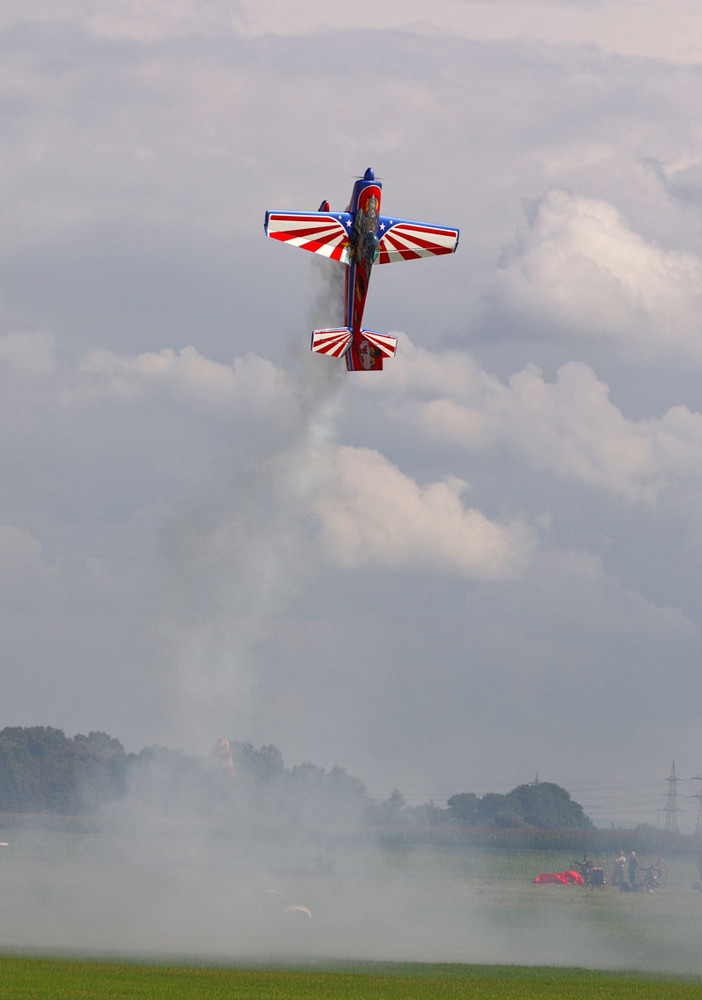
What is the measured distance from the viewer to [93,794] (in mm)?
97500

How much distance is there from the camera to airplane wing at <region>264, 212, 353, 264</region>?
4231 cm

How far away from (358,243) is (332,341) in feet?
12.2

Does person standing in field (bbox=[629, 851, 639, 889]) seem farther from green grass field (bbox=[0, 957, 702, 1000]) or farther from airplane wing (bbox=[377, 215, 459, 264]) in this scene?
airplane wing (bbox=[377, 215, 459, 264])

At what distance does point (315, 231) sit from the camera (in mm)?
43000

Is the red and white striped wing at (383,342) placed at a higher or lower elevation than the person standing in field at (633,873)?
higher

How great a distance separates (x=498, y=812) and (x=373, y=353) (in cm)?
12606

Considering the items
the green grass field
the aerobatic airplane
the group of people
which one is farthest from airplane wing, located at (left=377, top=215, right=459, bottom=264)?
the group of people

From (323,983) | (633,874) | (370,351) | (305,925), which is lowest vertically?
(323,983)

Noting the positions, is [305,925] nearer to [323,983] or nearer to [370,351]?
[323,983]

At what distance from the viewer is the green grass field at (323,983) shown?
3297 centimetres

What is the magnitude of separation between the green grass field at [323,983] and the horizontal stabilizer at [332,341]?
20.5 meters

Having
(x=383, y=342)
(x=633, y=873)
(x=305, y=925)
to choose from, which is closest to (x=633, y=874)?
(x=633, y=873)

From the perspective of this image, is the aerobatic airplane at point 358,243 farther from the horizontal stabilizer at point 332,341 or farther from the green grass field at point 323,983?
the green grass field at point 323,983

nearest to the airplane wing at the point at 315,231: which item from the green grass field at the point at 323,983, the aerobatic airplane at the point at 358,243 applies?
the aerobatic airplane at the point at 358,243
